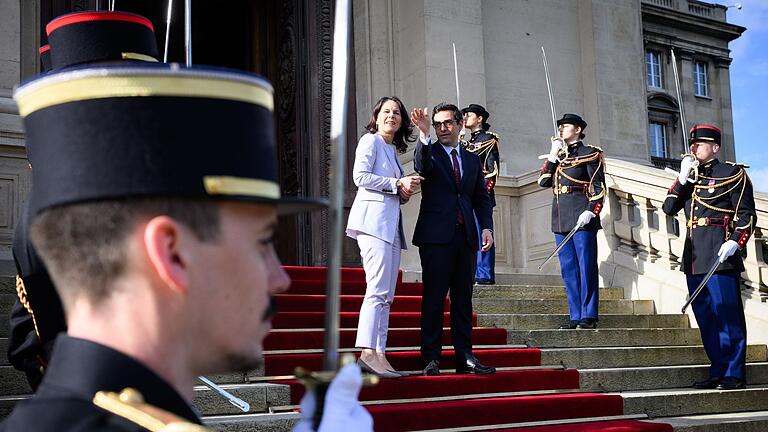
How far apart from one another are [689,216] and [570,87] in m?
5.16

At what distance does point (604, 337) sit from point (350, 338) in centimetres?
234

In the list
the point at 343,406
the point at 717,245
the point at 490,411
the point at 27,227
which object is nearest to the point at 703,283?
the point at 717,245

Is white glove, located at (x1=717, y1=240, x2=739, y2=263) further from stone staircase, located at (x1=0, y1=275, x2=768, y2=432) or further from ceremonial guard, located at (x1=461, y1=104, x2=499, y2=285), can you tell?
ceremonial guard, located at (x1=461, y1=104, x2=499, y2=285)

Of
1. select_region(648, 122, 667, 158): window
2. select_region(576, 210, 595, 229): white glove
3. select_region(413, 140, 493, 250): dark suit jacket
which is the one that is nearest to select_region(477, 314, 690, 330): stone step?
select_region(576, 210, 595, 229): white glove

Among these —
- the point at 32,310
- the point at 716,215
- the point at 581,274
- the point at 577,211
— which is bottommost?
the point at 32,310

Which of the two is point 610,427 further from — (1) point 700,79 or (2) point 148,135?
(1) point 700,79

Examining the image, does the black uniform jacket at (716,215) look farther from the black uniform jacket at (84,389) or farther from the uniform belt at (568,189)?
the black uniform jacket at (84,389)

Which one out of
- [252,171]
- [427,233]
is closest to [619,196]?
[427,233]

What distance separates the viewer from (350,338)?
7.48 meters

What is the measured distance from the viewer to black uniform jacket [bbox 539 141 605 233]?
30.0 feet

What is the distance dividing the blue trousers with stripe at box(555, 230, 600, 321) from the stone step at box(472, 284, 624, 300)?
67cm

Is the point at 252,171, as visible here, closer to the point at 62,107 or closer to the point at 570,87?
the point at 62,107

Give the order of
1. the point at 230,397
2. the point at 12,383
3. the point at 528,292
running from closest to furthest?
the point at 230,397
the point at 12,383
the point at 528,292

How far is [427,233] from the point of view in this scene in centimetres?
689
